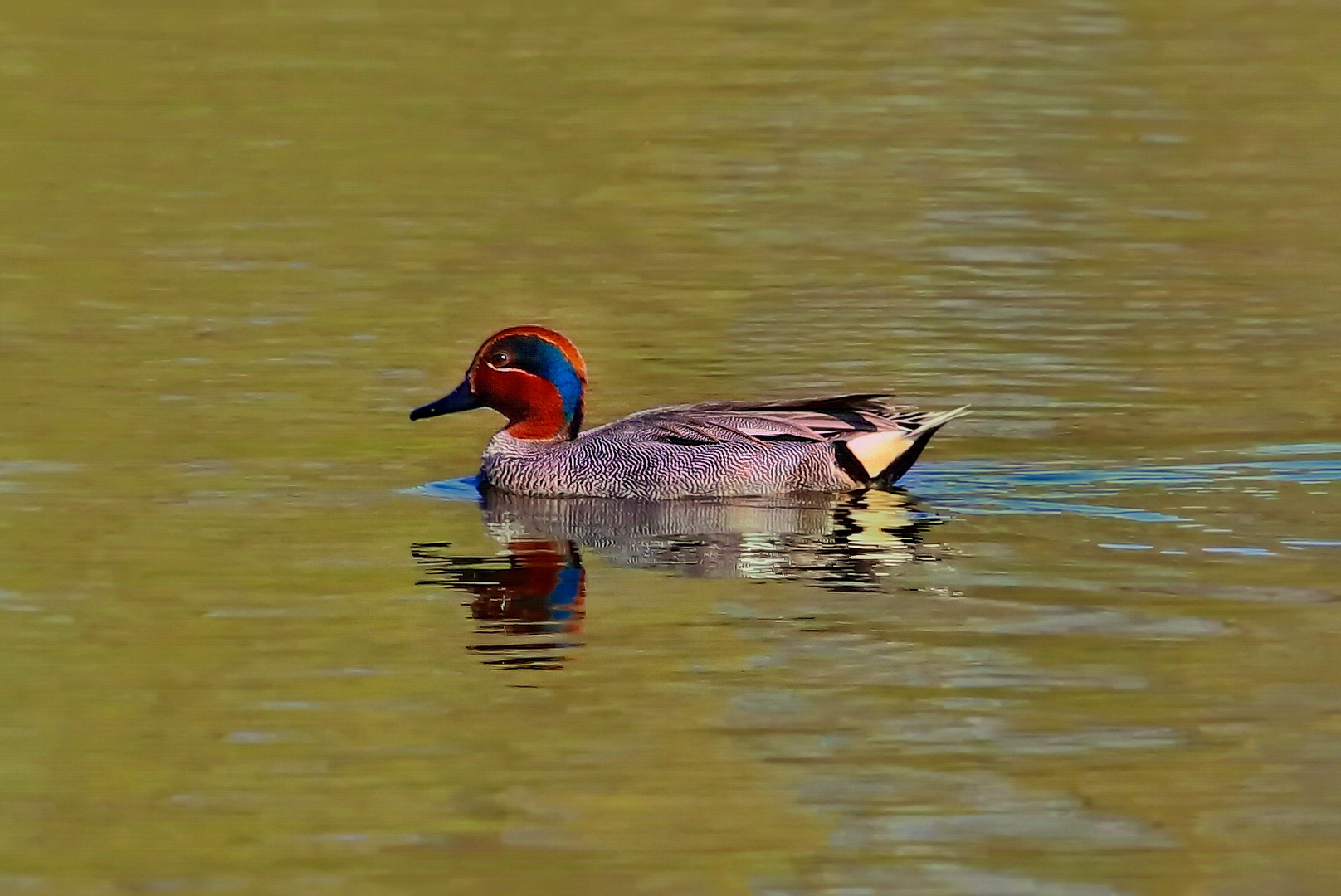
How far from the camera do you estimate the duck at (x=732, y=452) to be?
39.3ft

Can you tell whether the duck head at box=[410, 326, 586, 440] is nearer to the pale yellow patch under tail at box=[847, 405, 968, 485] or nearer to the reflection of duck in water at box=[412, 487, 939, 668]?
the reflection of duck in water at box=[412, 487, 939, 668]

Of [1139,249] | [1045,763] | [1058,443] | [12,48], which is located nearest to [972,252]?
[1139,249]

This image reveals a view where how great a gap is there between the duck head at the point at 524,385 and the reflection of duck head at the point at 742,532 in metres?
0.52

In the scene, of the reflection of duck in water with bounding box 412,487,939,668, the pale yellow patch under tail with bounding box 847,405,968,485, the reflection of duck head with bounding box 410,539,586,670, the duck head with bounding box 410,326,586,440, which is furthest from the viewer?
the duck head with bounding box 410,326,586,440

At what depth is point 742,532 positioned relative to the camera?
1143 centimetres

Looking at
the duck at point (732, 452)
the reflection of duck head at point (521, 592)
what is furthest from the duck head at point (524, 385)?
the reflection of duck head at point (521, 592)

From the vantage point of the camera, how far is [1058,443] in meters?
12.7

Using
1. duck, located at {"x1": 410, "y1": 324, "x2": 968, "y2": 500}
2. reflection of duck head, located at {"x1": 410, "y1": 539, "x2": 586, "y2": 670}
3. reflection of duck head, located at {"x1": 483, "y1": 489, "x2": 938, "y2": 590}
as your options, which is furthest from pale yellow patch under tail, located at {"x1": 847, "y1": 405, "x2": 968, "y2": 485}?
reflection of duck head, located at {"x1": 410, "y1": 539, "x2": 586, "y2": 670}

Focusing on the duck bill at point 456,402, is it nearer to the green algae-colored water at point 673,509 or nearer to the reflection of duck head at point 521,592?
the green algae-colored water at point 673,509

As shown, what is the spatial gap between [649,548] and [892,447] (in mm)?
1400

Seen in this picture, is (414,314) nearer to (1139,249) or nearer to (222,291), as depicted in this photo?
(222,291)

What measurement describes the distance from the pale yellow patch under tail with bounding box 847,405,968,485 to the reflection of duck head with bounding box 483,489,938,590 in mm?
132

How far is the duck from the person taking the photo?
12.0m

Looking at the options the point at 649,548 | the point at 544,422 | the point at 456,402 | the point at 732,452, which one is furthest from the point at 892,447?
the point at 456,402
